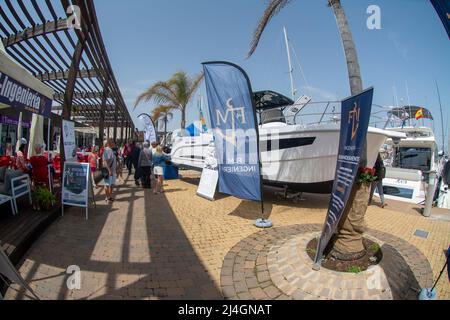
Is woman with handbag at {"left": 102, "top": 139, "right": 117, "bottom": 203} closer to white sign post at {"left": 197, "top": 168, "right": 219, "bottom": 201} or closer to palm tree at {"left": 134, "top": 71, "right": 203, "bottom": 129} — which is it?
white sign post at {"left": 197, "top": 168, "right": 219, "bottom": 201}

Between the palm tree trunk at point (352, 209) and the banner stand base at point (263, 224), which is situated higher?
the palm tree trunk at point (352, 209)

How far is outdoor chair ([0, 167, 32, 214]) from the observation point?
4.41 meters

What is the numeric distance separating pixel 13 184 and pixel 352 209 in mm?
5805

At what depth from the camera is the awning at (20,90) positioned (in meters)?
2.94

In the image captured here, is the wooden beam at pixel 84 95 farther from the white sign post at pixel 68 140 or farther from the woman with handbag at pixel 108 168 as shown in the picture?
the white sign post at pixel 68 140

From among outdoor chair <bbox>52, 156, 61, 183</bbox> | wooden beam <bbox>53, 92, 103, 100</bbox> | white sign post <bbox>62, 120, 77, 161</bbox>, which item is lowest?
outdoor chair <bbox>52, 156, 61, 183</bbox>

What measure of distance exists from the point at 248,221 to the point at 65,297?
3478 millimetres

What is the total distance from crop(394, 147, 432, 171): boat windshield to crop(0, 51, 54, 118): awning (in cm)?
1690

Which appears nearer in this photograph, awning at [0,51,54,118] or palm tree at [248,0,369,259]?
awning at [0,51,54,118]

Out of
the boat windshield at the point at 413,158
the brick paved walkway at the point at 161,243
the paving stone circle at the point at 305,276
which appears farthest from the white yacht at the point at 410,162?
the paving stone circle at the point at 305,276

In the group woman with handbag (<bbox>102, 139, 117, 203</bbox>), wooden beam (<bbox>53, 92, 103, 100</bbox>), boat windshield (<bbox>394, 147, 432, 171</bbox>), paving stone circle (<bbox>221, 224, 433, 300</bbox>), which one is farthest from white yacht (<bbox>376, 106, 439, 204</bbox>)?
wooden beam (<bbox>53, 92, 103, 100</bbox>)

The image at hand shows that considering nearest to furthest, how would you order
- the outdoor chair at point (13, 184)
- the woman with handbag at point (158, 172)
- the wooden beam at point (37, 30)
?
the outdoor chair at point (13, 184), the wooden beam at point (37, 30), the woman with handbag at point (158, 172)
